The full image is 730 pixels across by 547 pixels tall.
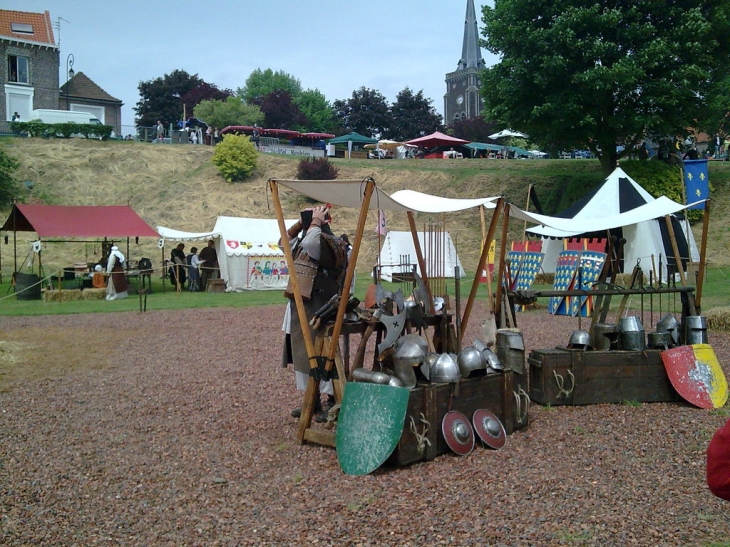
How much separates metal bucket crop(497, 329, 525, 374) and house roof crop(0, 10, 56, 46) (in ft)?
153

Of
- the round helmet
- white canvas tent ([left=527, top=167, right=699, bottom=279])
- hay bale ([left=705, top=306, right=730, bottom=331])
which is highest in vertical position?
white canvas tent ([left=527, top=167, right=699, bottom=279])

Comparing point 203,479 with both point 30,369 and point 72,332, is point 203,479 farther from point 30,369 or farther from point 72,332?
point 72,332

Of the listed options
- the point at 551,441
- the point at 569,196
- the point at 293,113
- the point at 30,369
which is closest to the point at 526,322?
the point at 551,441

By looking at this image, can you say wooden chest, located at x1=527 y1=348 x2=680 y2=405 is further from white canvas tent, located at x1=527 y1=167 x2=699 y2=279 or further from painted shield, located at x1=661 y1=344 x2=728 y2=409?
white canvas tent, located at x1=527 y1=167 x2=699 y2=279

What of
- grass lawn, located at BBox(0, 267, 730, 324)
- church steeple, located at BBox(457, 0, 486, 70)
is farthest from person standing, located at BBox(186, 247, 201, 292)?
church steeple, located at BBox(457, 0, 486, 70)

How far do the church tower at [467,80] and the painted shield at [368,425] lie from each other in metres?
97.1

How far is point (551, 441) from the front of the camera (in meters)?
5.34

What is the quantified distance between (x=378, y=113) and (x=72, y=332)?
52.7 meters

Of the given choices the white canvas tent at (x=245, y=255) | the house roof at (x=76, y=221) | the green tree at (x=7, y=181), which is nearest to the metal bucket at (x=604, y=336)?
the white canvas tent at (x=245, y=255)

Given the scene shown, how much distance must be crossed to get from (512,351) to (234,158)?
3008 centimetres

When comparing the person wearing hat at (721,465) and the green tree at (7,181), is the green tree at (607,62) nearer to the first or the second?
the green tree at (7,181)

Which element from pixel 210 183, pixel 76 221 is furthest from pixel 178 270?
pixel 210 183

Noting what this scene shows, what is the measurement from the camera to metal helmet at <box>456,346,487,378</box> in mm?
5410

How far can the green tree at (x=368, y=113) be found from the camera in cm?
6172
